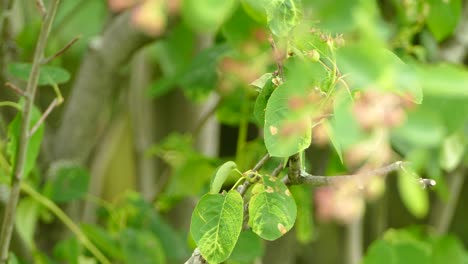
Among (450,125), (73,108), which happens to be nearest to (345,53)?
(450,125)

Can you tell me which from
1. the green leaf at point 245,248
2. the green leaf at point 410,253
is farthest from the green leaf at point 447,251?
the green leaf at point 245,248

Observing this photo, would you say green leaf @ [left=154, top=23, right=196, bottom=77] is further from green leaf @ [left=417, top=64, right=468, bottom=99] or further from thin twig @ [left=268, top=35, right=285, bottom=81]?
green leaf @ [left=417, top=64, right=468, bottom=99]

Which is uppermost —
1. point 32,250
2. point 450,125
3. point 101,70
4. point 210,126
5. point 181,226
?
point 450,125

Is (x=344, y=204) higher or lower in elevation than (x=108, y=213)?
higher

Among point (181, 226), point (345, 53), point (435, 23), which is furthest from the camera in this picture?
point (181, 226)

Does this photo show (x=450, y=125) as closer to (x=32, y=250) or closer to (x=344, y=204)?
(x=344, y=204)

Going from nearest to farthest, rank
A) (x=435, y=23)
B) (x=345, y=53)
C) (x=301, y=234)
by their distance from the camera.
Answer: (x=345, y=53) < (x=435, y=23) < (x=301, y=234)
